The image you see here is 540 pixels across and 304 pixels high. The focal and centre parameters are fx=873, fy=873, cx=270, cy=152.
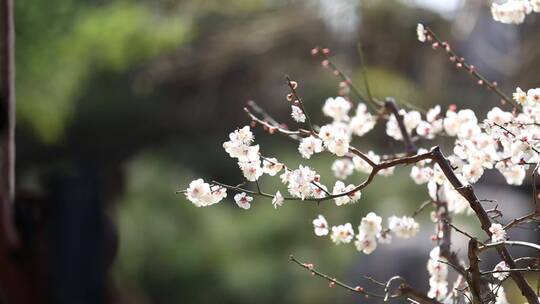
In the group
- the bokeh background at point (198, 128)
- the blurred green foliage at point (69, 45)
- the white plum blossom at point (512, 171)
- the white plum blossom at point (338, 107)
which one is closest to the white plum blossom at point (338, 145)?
the white plum blossom at point (512, 171)

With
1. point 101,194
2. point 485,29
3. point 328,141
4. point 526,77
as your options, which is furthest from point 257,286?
point 328,141

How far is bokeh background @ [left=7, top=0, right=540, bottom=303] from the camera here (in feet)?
8.16

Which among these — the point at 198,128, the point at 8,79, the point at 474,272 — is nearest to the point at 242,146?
the point at 474,272

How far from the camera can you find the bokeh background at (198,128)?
2486 millimetres

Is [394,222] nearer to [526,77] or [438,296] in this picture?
[438,296]

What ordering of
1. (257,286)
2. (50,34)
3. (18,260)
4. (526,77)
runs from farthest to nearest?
(526,77) → (257,286) → (50,34) → (18,260)

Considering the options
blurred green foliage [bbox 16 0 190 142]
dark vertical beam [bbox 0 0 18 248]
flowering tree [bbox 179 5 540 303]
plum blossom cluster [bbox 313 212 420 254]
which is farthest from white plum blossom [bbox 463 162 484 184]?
blurred green foliage [bbox 16 0 190 142]

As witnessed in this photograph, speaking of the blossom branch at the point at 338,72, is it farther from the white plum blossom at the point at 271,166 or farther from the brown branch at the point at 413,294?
the brown branch at the point at 413,294

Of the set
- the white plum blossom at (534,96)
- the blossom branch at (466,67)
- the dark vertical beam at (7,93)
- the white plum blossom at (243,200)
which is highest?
the white plum blossom at (534,96)

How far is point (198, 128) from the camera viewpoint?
200 inches

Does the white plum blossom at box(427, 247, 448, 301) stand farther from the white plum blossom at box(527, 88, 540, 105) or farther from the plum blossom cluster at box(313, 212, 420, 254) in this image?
the white plum blossom at box(527, 88, 540, 105)

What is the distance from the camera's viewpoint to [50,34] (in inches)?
129

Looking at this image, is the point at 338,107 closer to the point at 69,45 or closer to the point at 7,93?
the point at 7,93

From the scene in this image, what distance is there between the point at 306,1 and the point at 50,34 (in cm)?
156
